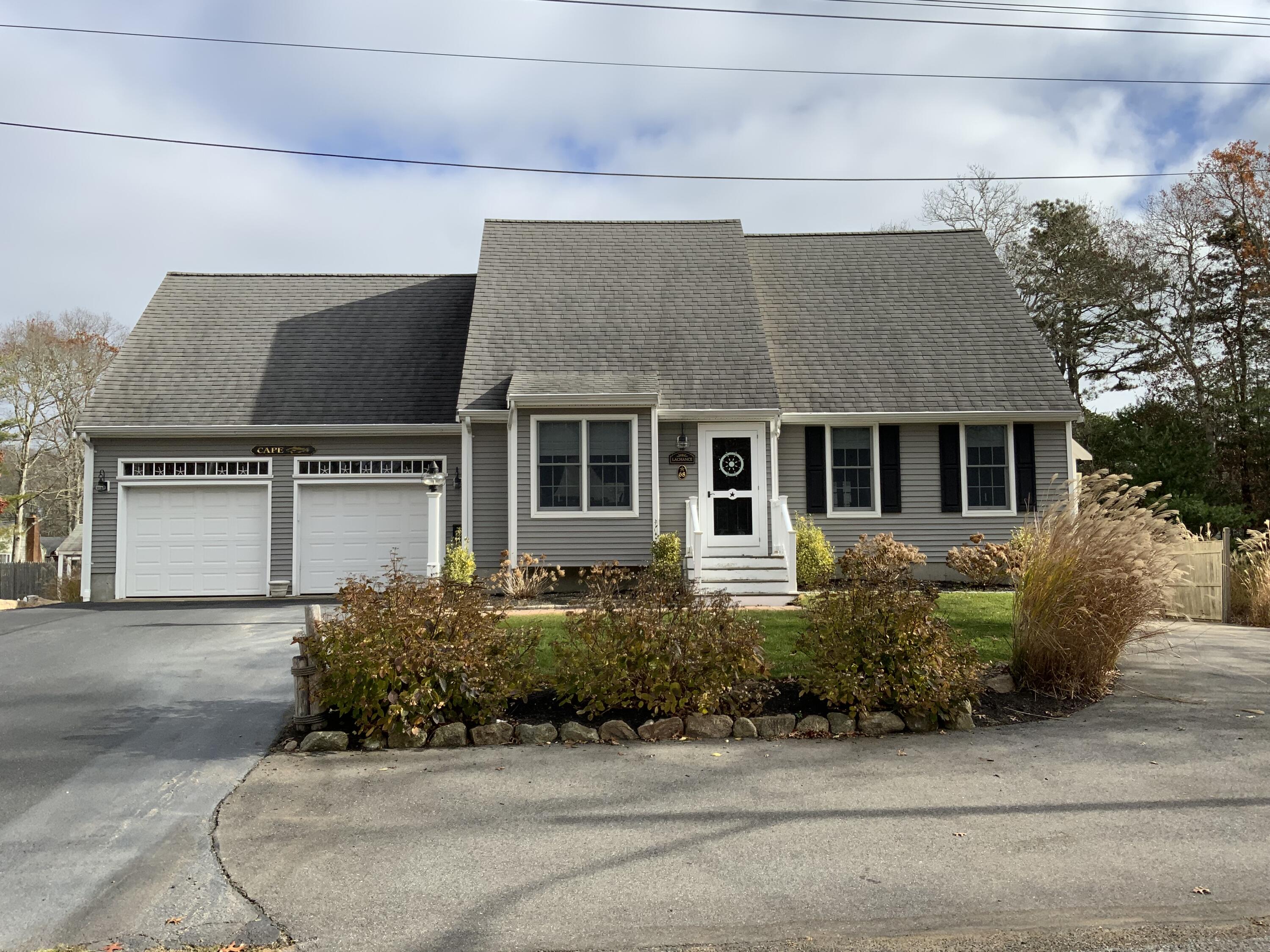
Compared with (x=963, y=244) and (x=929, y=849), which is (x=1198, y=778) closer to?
(x=929, y=849)

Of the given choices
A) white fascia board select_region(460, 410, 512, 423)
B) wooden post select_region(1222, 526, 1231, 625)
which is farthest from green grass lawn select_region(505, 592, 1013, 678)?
white fascia board select_region(460, 410, 512, 423)

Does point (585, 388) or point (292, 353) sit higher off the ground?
point (292, 353)

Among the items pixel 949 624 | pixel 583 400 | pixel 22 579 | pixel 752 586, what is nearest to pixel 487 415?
pixel 583 400

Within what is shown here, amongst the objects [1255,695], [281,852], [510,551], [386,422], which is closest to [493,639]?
[281,852]

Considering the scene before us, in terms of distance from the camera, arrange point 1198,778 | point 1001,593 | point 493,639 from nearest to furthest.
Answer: point 1198,778 → point 493,639 → point 1001,593

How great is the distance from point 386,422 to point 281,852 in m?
11.5

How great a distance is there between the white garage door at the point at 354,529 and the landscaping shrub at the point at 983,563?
8.80 metres

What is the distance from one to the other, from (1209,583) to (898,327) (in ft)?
21.9

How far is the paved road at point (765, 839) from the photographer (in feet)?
12.5

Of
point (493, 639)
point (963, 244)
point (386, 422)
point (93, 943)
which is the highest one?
point (963, 244)

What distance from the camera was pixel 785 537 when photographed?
13.3 meters

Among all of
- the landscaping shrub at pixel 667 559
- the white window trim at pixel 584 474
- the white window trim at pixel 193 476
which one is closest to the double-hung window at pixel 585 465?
the white window trim at pixel 584 474

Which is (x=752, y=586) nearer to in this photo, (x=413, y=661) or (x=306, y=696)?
(x=413, y=661)

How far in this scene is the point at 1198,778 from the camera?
216 inches
